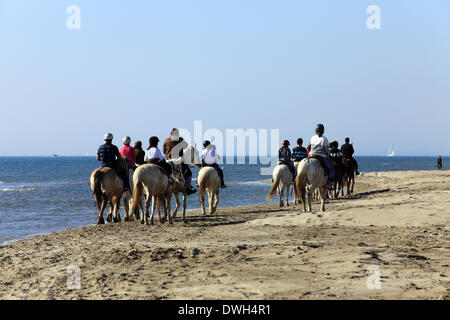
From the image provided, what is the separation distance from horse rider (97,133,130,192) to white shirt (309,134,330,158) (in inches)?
220

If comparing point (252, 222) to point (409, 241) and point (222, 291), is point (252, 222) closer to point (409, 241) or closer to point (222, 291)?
point (409, 241)

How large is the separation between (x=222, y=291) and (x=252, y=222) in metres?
7.07

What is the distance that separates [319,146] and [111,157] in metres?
6.05

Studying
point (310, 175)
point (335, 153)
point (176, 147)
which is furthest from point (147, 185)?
point (335, 153)

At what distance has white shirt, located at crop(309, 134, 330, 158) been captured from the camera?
14336mm

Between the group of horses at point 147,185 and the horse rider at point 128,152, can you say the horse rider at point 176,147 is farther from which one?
the horse rider at point 128,152

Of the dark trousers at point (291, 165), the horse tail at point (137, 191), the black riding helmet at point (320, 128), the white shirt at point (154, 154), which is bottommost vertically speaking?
the horse tail at point (137, 191)

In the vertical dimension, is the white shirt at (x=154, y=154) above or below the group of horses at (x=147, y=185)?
above

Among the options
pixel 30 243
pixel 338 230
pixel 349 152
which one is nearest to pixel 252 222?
pixel 338 230

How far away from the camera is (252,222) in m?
13.2

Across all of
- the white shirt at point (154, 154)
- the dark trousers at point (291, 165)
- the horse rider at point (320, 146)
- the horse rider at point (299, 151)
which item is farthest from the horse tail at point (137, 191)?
the horse rider at point (299, 151)

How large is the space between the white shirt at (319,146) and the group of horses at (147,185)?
3447 mm

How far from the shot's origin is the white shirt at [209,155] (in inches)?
635

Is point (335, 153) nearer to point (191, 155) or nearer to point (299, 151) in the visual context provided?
point (299, 151)
